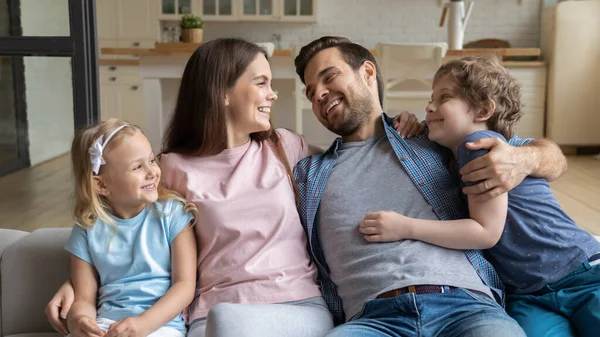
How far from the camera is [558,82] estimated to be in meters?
6.22

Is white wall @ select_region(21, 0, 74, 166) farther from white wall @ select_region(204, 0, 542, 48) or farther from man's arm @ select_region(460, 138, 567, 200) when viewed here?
white wall @ select_region(204, 0, 542, 48)

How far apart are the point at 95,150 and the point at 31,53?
1.18 meters

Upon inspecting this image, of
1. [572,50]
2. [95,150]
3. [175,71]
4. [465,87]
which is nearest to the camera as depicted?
[95,150]

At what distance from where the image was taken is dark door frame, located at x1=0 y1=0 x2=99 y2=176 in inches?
96.4

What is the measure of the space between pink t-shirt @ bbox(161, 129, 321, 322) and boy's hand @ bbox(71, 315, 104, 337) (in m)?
0.23

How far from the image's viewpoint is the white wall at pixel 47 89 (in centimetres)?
251

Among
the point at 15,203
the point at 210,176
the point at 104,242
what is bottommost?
the point at 15,203

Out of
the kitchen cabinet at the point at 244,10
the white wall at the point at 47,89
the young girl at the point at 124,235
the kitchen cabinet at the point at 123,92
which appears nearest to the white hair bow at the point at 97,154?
the young girl at the point at 124,235

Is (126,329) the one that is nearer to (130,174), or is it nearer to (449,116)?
(130,174)

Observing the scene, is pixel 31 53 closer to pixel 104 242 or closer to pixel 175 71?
pixel 104 242

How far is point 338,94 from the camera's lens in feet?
6.07

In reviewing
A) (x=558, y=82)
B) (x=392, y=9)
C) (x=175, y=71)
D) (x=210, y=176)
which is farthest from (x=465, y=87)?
(x=392, y=9)

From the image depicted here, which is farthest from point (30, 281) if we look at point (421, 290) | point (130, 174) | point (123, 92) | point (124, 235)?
point (123, 92)

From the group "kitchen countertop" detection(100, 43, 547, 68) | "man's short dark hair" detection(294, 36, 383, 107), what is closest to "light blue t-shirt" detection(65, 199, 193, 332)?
"man's short dark hair" detection(294, 36, 383, 107)
